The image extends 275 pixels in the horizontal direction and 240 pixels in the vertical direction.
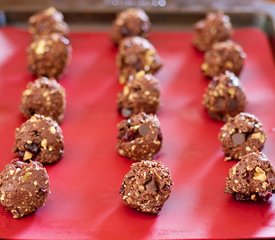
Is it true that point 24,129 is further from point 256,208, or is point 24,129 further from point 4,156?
point 256,208

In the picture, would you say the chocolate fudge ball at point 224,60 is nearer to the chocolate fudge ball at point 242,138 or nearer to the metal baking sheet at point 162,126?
the metal baking sheet at point 162,126

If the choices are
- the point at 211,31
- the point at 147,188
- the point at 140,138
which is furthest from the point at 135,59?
the point at 147,188

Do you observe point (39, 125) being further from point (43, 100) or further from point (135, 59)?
point (135, 59)

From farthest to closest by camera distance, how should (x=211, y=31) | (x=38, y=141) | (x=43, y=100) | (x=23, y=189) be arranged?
(x=211, y=31) → (x=43, y=100) → (x=38, y=141) → (x=23, y=189)

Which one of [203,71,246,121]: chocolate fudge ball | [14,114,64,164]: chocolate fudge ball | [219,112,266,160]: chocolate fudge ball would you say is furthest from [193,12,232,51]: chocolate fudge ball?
[14,114,64,164]: chocolate fudge ball

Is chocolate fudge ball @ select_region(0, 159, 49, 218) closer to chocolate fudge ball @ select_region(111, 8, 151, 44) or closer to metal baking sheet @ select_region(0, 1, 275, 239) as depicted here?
metal baking sheet @ select_region(0, 1, 275, 239)

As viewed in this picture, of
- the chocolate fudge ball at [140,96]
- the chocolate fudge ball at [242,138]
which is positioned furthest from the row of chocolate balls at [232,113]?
the chocolate fudge ball at [140,96]
